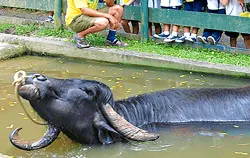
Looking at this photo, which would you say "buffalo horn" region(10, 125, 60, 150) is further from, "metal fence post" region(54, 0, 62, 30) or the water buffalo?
"metal fence post" region(54, 0, 62, 30)

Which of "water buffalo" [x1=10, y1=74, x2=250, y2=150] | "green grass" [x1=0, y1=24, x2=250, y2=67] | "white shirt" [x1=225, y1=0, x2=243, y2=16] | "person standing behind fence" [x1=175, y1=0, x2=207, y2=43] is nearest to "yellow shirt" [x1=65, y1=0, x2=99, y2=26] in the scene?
"green grass" [x1=0, y1=24, x2=250, y2=67]

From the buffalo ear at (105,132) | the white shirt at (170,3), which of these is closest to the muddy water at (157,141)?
the buffalo ear at (105,132)

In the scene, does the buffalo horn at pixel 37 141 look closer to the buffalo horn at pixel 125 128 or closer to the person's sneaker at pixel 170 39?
the buffalo horn at pixel 125 128

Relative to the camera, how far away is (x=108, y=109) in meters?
5.02

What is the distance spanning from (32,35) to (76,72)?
198 cm

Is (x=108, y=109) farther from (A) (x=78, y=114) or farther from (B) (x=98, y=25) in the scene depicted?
(B) (x=98, y=25)

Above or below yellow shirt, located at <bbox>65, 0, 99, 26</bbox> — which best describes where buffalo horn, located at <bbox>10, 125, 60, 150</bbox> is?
below

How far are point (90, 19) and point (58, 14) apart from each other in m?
1.40

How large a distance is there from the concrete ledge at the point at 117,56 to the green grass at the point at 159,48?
206 millimetres

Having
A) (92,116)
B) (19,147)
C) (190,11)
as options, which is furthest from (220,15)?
(19,147)

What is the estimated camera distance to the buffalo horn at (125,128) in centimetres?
479

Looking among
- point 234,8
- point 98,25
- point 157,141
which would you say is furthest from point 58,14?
point 157,141

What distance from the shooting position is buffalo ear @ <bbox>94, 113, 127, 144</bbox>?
4984mm

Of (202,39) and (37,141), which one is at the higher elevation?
(202,39)
